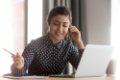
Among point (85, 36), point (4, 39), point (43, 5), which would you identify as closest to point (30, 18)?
point (43, 5)

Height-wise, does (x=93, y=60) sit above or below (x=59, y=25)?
below

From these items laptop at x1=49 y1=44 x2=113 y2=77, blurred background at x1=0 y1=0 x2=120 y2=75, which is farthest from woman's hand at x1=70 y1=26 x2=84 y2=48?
blurred background at x1=0 y1=0 x2=120 y2=75

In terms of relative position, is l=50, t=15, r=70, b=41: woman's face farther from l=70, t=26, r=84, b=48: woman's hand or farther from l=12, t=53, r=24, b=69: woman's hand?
l=12, t=53, r=24, b=69: woman's hand

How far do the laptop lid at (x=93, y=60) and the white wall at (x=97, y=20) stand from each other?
1531mm

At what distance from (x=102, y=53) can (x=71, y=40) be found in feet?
1.71

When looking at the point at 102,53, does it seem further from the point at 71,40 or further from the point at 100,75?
the point at 71,40

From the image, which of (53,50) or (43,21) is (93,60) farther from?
(43,21)

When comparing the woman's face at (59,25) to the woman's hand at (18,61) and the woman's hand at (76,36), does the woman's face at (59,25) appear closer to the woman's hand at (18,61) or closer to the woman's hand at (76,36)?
the woman's hand at (76,36)

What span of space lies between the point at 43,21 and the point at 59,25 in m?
1.29

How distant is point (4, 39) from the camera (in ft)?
9.42

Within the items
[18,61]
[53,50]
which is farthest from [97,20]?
A: [18,61]

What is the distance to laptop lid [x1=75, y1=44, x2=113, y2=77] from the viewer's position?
4.58ft

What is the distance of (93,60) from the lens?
1447 mm

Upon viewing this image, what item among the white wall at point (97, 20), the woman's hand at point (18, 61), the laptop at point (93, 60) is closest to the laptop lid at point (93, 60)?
the laptop at point (93, 60)
